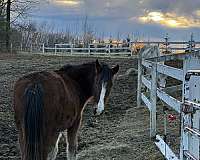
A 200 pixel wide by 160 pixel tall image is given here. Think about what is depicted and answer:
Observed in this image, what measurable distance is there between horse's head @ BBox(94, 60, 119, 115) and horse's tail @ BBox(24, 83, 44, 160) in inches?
55.9

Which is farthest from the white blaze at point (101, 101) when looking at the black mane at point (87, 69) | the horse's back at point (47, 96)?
the horse's back at point (47, 96)

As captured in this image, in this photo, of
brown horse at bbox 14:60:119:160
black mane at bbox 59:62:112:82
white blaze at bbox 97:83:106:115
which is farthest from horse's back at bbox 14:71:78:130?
black mane at bbox 59:62:112:82

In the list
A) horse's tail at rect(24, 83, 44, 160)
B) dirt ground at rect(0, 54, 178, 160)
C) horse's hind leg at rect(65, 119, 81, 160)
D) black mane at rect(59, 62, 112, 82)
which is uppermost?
black mane at rect(59, 62, 112, 82)

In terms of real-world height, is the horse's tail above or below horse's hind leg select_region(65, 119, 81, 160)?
above

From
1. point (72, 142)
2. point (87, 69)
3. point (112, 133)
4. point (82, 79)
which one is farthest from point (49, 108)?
point (112, 133)

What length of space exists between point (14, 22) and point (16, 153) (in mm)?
39539

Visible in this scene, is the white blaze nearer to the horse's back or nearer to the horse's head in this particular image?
the horse's head

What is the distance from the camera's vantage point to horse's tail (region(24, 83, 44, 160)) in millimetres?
5441

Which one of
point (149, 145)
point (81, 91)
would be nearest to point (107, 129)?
point (149, 145)

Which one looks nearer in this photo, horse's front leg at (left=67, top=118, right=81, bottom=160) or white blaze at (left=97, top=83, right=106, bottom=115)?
white blaze at (left=97, top=83, right=106, bottom=115)

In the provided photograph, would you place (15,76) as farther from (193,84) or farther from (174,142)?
(193,84)

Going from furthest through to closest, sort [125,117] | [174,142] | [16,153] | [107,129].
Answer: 1. [125,117]
2. [107,129]
3. [16,153]
4. [174,142]

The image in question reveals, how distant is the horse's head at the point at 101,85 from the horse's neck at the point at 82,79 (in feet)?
0.97

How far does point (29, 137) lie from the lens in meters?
5.46
